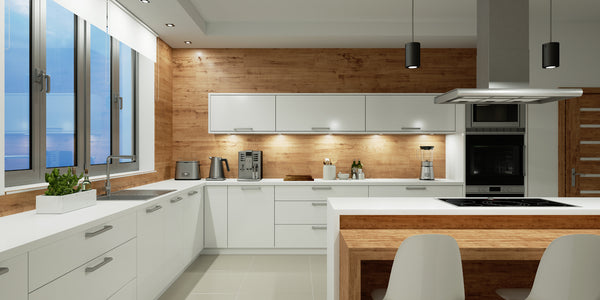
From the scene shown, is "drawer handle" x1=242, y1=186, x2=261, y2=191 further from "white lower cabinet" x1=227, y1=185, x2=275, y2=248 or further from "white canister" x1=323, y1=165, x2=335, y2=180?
"white canister" x1=323, y1=165, x2=335, y2=180

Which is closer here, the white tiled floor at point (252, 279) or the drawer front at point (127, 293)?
the drawer front at point (127, 293)

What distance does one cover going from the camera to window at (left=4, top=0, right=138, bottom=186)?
2541 mm

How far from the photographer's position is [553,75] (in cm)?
461

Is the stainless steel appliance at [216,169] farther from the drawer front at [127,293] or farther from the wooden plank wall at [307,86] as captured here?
the drawer front at [127,293]

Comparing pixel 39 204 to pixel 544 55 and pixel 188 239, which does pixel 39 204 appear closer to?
pixel 188 239

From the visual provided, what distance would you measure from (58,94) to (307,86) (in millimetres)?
2869

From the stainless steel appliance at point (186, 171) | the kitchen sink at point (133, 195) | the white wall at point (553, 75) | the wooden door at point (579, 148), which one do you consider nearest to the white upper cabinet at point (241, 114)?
the stainless steel appliance at point (186, 171)

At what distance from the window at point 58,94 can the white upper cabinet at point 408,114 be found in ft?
9.59

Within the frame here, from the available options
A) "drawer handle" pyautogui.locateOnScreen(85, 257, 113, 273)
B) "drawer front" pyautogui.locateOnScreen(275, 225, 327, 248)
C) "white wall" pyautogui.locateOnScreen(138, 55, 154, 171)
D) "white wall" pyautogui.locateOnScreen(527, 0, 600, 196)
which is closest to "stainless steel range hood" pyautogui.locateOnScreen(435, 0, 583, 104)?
"white wall" pyautogui.locateOnScreen(527, 0, 600, 196)

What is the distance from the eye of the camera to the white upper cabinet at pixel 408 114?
4723mm

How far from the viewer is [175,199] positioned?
11.7ft

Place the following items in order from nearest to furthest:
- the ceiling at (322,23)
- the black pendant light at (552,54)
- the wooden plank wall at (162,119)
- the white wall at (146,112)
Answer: the black pendant light at (552,54) → the ceiling at (322,23) → the white wall at (146,112) → the wooden plank wall at (162,119)

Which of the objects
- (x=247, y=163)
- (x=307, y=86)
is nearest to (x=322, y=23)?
(x=307, y=86)

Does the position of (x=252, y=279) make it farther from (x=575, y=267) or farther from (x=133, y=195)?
(x=575, y=267)
